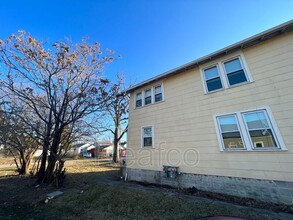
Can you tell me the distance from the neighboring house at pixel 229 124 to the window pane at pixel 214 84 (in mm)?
44

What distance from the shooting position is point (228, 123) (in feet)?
19.7

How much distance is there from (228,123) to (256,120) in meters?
0.96

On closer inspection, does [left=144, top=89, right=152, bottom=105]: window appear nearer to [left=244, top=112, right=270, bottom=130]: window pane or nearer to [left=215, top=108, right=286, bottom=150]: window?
[left=215, top=108, right=286, bottom=150]: window

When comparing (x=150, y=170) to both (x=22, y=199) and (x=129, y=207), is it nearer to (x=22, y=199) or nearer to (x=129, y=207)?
(x=129, y=207)

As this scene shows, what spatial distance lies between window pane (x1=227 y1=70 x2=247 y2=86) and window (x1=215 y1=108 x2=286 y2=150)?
1.41 m

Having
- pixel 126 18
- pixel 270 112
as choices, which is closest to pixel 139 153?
pixel 270 112

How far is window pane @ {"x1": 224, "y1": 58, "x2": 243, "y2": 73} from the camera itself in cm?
630

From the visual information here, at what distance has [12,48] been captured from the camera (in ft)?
24.5

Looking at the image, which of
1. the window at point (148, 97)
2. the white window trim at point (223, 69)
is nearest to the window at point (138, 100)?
the window at point (148, 97)

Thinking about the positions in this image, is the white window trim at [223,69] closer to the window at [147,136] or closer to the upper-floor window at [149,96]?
the upper-floor window at [149,96]

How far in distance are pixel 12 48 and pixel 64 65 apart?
251 centimetres

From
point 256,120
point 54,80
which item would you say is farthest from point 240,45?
point 54,80

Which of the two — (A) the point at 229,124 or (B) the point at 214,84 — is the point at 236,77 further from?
(A) the point at 229,124

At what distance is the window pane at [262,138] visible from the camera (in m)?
5.05
